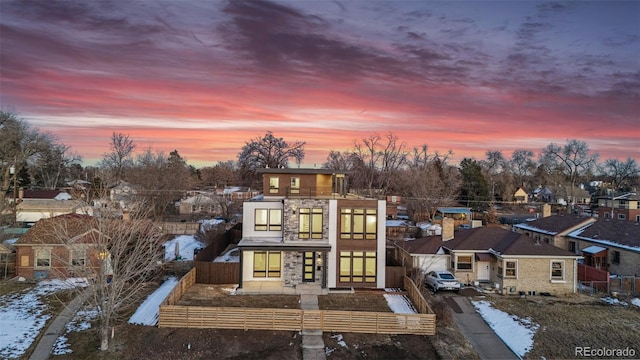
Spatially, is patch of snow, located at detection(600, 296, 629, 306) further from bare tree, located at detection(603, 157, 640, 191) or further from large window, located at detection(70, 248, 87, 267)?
bare tree, located at detection(603, 157, 640, 191)

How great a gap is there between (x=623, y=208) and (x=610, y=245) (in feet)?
72.1

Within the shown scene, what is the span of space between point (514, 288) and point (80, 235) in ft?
96.0

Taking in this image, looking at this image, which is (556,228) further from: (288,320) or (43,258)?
(43,258)

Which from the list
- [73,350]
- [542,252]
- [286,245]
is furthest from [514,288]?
[73,350]

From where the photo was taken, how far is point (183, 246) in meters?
39.8

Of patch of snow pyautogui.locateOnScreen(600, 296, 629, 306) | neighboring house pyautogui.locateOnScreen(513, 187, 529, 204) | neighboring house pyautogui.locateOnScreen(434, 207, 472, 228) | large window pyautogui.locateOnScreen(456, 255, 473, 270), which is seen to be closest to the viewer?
patch of snow pyautogui.locateOnScreen(600, 296, 629, 306)

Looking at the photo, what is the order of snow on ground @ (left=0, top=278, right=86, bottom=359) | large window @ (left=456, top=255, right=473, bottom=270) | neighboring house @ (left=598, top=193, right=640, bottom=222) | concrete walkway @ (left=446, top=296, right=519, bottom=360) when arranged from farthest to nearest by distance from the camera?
neighboring house @ (left=598, top=193, right=640, bottom=222), large window @ (left=456, top=255, right=473, bottom=270), concrete walkway @ (left=446, top=296, right=519, bottom=360), snow on ground @ (left=0, top=278, right=86, bottom=359)

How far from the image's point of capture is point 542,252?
2731 cm

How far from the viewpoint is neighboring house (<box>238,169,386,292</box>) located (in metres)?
25.2

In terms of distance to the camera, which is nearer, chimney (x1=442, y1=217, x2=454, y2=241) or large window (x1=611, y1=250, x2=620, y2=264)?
large window (x1=611, y1=250, x2=620, y2=264)

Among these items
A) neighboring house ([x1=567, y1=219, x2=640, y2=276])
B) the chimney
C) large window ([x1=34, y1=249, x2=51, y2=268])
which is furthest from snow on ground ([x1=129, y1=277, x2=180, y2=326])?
neighboring house ([x1=567, y1=219, x2=640, y2=276])

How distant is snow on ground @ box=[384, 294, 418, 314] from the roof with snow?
18.1m

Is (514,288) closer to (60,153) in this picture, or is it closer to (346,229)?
A: (346,229)

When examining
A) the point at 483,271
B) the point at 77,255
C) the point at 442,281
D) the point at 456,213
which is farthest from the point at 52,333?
the point at 456,213
